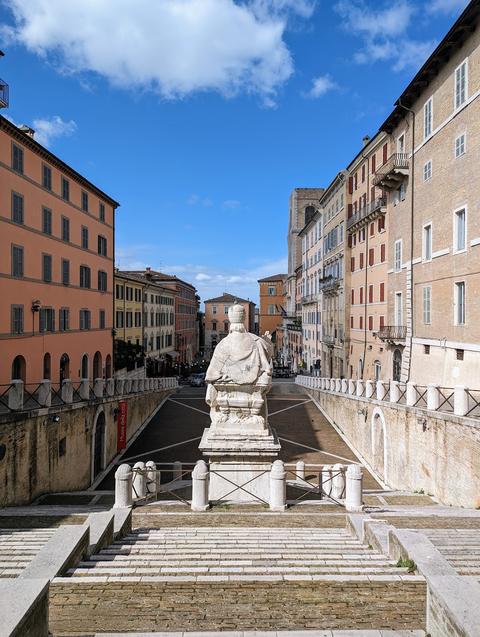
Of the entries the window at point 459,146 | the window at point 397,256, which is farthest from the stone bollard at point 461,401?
the window at point 397,256

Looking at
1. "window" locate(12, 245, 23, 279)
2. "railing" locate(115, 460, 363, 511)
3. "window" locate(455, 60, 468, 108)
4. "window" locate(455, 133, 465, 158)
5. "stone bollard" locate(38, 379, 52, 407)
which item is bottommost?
"railing" locate(115, 460, 363, 511)

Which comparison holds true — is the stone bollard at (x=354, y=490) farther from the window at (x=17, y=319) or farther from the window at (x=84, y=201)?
the window at (x=84, y=201)

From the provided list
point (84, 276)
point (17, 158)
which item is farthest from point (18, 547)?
point (84, 276)

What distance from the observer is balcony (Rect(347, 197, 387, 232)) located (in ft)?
107

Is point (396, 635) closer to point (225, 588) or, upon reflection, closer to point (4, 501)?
point (225, 588)

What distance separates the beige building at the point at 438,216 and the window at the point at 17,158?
2081 cm

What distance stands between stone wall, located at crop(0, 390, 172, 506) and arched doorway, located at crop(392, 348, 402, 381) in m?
17.6

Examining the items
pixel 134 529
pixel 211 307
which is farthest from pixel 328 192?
pixel 211 307

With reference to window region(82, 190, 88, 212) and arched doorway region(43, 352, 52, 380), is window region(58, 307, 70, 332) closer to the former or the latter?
arched doorway region(43, 352, 52, 380)

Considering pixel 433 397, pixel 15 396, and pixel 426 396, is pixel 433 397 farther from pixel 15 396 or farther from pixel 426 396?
pixel 15 396

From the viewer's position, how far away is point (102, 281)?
3691 cm

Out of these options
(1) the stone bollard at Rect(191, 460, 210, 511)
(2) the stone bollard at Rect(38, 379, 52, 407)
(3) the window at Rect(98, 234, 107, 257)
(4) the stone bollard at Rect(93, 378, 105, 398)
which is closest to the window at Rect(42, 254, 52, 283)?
(3) the window at Rect(98, 234, 107, 257)

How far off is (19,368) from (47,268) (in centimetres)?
626

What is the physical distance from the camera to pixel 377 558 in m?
6.38
